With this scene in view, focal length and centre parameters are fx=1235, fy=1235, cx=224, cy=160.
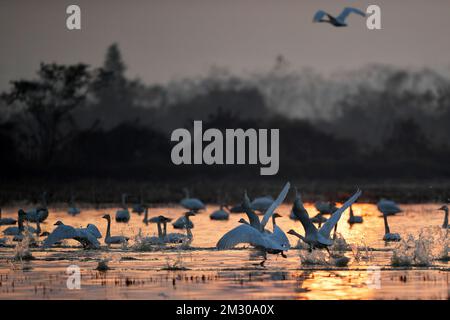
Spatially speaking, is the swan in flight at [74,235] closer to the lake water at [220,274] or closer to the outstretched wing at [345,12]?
the lake water at [220,274]

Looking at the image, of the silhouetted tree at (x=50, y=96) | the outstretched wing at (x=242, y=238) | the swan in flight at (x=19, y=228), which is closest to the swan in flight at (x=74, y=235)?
the swan in flight at (x=19, y=228)

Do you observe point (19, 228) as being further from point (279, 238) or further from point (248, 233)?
point (248, 233)

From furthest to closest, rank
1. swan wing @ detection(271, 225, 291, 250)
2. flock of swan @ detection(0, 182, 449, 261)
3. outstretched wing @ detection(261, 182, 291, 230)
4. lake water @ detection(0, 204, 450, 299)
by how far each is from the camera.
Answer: outstretched wing @ detection(261, 182, 291, 230) < swan wing @ detection(271, 225, 291, 250) < flock of swan @ detection(0, 182, 449, 261) < lake water @ detection(0, 204, 450, 299)

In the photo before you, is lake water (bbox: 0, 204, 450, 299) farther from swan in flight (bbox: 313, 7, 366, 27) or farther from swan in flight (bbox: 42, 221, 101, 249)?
swan in flight (bbox: 313, 7, 366, 27)

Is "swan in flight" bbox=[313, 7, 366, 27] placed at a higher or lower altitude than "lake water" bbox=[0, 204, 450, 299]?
higher

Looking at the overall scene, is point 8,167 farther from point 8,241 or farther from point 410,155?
point 8,241

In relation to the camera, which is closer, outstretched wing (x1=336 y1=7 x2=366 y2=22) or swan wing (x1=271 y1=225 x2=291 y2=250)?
swan wing (x1=271 y1=225 x2=291 y2=250)

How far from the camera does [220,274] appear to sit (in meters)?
18.7

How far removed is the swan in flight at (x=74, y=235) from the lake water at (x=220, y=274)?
211 mm

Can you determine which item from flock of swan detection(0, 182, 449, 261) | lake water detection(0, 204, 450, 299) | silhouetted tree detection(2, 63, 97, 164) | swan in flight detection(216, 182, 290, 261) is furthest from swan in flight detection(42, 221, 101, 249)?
silhouetted tree detection(2, 63, 97, 164)

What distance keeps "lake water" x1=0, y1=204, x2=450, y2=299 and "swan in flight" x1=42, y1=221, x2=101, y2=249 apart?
21 centimetres

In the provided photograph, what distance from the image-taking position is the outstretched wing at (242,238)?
62.6 ft

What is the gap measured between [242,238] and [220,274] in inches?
34.0

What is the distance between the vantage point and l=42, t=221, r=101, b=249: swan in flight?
2134cm
